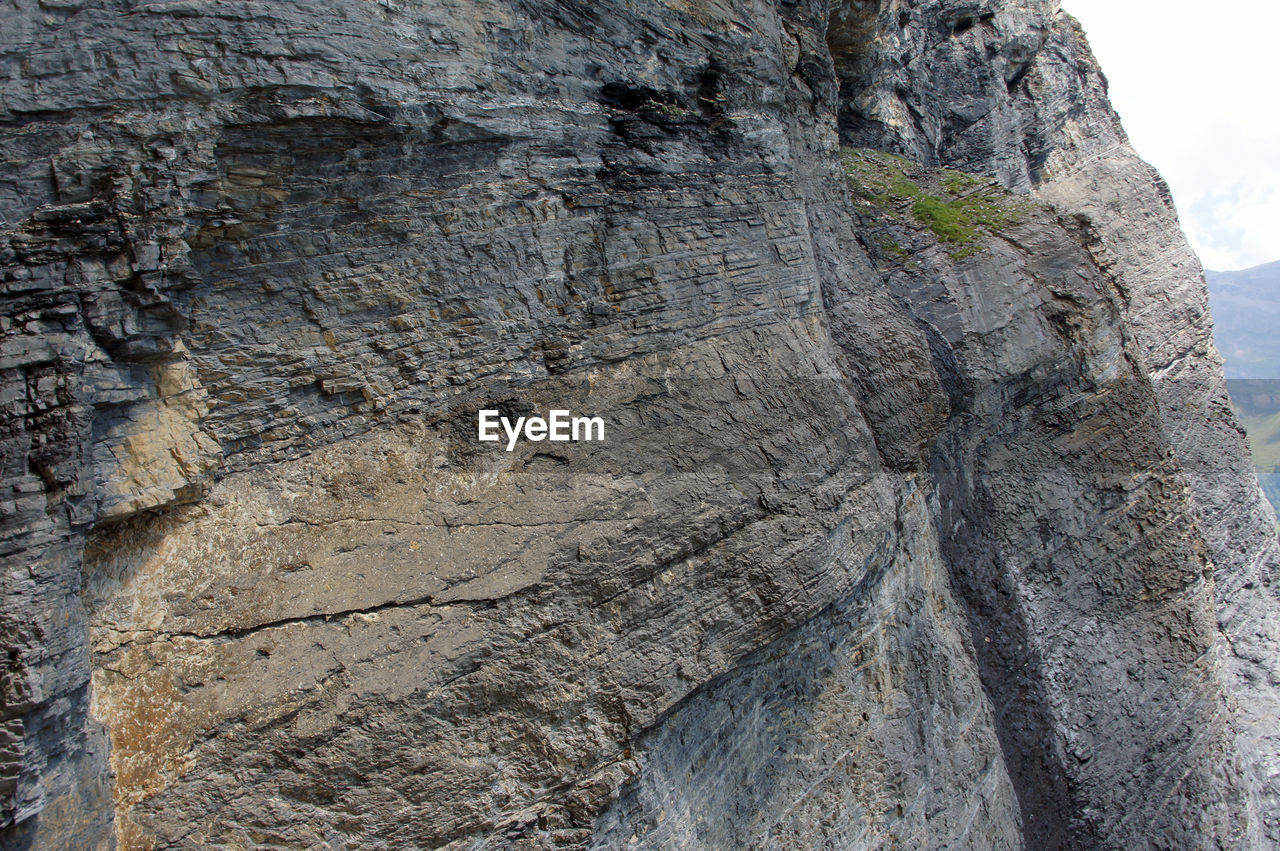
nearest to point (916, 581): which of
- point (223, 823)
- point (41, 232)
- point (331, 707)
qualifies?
point (331, 707)

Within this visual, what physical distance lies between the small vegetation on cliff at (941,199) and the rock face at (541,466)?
0.29 ft

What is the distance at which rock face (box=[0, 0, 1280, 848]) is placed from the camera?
3924mm

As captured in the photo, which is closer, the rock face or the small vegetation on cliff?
the rock face

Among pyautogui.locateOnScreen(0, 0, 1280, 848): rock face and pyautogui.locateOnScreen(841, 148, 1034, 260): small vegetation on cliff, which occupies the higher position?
pyautogui.locateOnScreen(841, 148, 1034, 260): small vegetation on cliff

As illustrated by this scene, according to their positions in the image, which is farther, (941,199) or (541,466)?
(941,199)

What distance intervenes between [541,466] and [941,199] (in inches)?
252

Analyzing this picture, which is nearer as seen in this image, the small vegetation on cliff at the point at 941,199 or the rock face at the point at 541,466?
the rock face at the point at 541,466

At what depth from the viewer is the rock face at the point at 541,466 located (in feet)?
12.9

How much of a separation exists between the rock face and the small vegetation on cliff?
0.29ft

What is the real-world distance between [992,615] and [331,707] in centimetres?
680

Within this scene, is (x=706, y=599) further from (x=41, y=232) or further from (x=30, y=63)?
(x=30, y=63)

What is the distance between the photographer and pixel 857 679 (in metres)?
6.32

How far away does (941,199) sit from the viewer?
8.80 m

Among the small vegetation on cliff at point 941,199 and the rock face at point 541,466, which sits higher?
the small vegetation on cliff at point 941,199
